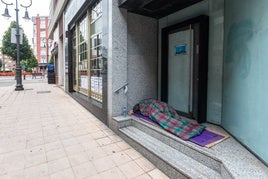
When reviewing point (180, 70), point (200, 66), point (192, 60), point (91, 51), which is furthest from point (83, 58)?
point (200, 66)

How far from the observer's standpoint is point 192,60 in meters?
3.49

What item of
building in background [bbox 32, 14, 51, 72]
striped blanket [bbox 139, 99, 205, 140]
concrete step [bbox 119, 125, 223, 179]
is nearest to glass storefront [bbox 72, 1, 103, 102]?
striped blanket [bbox 139, 99, 205, 140]

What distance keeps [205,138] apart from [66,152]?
2156mm

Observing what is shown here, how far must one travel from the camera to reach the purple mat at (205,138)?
238 centimetres

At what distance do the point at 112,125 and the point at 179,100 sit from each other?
1.58m

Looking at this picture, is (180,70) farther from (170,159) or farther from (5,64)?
(5,64)

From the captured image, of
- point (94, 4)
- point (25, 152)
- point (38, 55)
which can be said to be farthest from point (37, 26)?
point (25, 152)

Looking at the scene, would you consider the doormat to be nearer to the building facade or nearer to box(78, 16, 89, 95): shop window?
the building facade

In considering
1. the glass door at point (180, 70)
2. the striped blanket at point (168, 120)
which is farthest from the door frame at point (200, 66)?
the striped blanket at point (168, 120)

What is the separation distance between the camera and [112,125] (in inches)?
143

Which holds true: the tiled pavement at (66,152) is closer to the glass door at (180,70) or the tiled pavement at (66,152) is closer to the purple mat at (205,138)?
the purple mat at (205,138)

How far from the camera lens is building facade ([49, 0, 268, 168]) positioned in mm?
2117

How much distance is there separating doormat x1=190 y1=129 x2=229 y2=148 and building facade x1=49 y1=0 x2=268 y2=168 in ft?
0.75

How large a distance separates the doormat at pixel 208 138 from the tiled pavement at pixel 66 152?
2.25 ft
